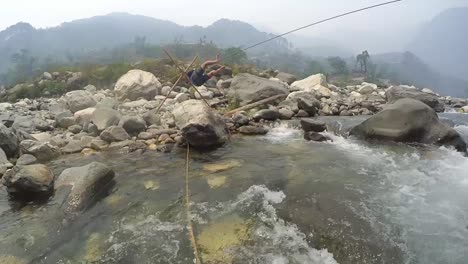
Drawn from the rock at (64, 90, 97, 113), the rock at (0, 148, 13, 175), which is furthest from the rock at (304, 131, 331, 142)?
the rock at (64, 90, 97, 113)

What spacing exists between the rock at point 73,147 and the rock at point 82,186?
311cm

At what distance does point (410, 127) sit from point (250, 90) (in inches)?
280

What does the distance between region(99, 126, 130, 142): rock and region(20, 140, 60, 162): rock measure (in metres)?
1.56

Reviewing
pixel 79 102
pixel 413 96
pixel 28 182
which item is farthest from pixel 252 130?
pixel 413 96

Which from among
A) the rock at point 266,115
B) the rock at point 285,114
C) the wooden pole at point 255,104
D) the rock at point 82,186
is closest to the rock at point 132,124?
the wooden pole at point 255,104

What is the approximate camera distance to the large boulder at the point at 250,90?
1493 centimetres

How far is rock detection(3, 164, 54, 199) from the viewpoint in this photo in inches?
276

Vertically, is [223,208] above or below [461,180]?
above

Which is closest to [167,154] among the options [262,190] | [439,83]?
[262,190]

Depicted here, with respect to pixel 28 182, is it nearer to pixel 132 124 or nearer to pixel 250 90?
pixel 132 124

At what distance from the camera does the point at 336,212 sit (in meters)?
6.04

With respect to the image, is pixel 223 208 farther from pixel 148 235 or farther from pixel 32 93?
pixel 32 93

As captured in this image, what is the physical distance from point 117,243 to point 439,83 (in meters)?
212

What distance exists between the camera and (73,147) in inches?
410
